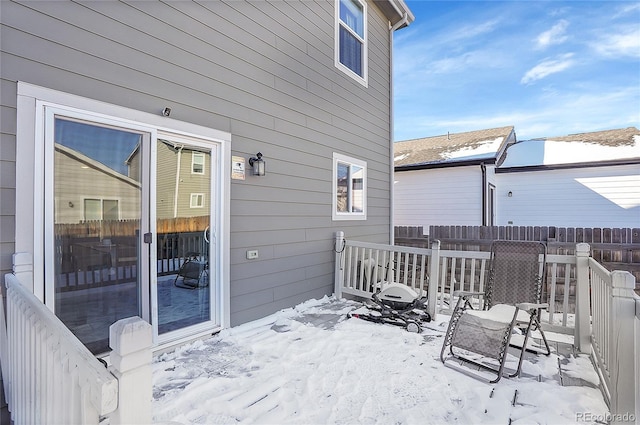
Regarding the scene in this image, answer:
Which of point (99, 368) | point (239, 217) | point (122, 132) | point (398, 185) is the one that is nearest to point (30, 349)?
point (99, 368)

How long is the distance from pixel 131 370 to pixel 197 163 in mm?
2726

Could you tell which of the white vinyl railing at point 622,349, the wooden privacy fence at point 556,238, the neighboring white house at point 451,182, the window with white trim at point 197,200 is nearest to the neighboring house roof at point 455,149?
the neighboring white house at point 451,182

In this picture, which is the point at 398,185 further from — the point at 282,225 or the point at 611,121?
A: the point at 611,121

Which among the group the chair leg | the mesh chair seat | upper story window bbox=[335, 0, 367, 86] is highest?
upper story window bbox=[335, 0, 367, 86]

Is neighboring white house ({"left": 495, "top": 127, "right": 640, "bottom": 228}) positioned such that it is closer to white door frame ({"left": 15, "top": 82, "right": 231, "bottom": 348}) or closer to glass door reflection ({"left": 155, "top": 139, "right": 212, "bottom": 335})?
glass door reflection ({"left": 155, "top": 139, "right": 212, "bottom": 335})

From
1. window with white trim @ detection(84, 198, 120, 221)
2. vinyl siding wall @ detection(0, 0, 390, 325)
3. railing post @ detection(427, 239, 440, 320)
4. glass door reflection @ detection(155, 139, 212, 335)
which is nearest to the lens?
vinyl siding wall @ detection(0, 0, 390, 325)

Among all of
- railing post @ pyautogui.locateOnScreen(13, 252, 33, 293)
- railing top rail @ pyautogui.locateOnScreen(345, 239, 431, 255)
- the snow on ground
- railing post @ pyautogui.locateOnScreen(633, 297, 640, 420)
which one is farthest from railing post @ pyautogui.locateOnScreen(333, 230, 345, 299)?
railing post @ pyautogui.locateOnScreen(13, 252, 33, 293)

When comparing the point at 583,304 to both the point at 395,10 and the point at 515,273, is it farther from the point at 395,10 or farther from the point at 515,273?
the point at 395,10

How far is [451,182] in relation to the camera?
31.6 feet

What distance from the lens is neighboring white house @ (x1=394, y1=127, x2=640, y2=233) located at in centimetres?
858

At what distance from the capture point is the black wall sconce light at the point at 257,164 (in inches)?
159

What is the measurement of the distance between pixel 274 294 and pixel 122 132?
2.64 meters

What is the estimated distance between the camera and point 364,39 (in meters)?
6.47

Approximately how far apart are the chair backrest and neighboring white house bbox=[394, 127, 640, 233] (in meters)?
5.12
